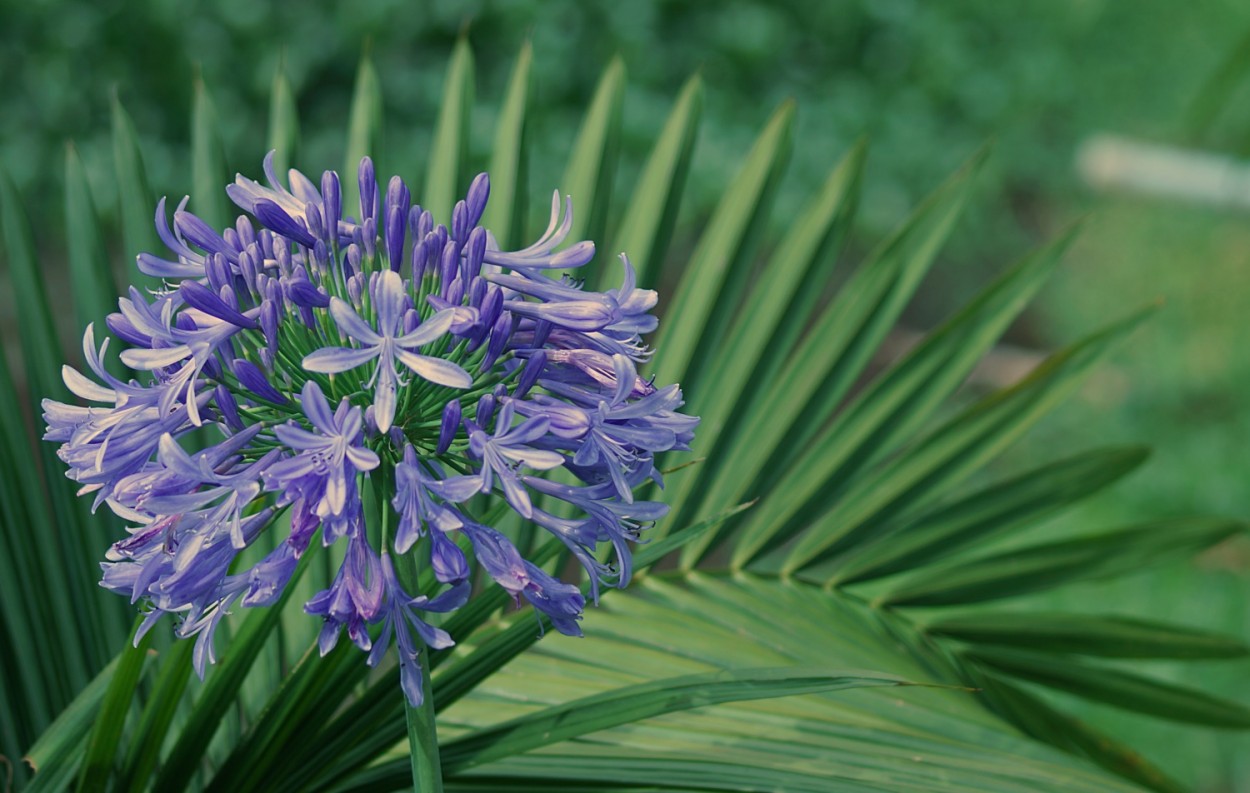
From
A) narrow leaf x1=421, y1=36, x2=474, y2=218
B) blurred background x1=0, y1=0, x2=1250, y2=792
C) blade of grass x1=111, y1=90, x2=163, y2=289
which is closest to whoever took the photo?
blade of grass x1=111, y1=90, x2=163, y2=289

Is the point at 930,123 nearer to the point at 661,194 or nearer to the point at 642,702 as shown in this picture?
the point at 661,194

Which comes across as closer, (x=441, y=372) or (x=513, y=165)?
(x=441, y=372)

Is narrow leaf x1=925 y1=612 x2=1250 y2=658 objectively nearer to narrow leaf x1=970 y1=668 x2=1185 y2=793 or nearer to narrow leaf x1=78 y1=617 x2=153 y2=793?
narrow leaf x1=970 y1=668 x2=1185 y2=793

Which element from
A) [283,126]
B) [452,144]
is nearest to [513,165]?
[452,144]

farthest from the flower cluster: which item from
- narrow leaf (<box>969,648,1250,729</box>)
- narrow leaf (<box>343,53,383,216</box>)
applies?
narrow leaf (<box>969,648,1250,729</box>)

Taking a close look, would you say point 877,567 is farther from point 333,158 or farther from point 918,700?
point 333,158

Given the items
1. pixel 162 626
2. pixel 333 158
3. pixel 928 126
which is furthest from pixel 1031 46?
pixel 162 626
